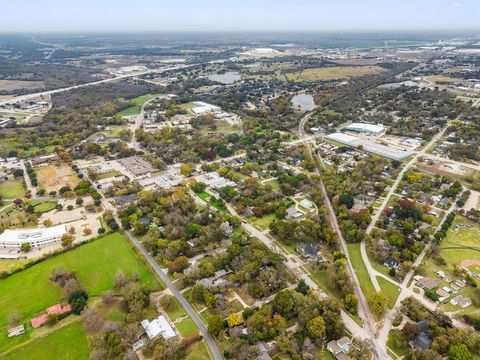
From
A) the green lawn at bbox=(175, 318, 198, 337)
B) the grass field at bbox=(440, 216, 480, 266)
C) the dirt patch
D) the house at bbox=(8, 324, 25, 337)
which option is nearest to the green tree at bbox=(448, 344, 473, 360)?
the grass field at bbox=(440, 216, 480, 266)

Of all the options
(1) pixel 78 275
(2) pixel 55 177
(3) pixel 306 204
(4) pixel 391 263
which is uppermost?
(4) pixel 391 263

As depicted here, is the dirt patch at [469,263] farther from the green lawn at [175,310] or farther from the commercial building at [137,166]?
the commercial building at [137,166]

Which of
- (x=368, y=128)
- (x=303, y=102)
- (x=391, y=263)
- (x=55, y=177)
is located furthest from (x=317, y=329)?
(x=303, y=102)

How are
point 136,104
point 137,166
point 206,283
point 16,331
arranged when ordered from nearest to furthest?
1. point 16,331
2. point 206,283
3. point 137,166
4. point 136,104

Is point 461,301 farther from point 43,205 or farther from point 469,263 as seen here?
point 43,205

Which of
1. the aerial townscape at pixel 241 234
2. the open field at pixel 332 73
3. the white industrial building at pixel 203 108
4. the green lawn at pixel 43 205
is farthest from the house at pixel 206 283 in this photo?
the open field at pixel 332 73

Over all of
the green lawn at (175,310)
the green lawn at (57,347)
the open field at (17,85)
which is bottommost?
the open field at (17,85)

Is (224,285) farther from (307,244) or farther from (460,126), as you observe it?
(460,126)

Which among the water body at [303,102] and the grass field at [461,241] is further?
the water body at [303,102]
